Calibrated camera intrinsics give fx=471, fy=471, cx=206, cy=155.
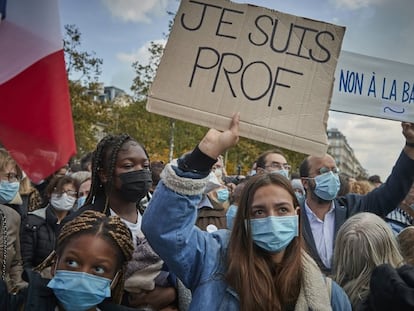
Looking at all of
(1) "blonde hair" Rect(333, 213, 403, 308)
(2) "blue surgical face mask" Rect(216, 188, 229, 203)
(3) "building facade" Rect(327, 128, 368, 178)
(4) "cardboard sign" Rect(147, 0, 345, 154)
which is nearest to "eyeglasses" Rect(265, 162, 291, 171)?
(2) "blue surgical face mask" Rect(216, 188, 229, 203)

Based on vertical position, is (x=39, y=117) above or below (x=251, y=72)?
below

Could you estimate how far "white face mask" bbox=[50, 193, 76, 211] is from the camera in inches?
187

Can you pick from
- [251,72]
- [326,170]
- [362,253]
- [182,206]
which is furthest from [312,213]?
[182,206]

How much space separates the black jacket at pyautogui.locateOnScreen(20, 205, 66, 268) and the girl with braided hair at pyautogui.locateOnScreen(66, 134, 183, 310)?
1811 mm

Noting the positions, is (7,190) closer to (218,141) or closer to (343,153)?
(218,141)

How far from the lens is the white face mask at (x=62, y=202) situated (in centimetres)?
476

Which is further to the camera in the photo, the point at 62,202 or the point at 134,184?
the point at 62,202

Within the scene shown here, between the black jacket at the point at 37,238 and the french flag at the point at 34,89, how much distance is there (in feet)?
7.43

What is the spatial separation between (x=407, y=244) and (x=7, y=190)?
2929mm

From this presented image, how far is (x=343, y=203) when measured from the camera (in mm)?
3826

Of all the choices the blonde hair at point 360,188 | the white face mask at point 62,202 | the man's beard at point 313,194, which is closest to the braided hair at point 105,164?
the man's beard at point 313,194

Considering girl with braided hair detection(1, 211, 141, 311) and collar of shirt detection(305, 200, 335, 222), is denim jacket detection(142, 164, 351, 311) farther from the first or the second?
collar of shirt detection(305, 200, 335, 222)

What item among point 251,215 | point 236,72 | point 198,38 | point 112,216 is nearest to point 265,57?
point 236,72

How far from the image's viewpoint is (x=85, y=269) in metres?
2.06
